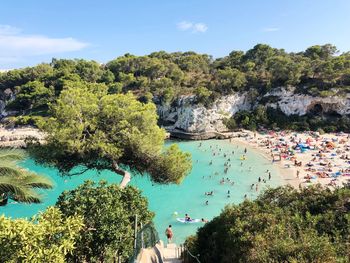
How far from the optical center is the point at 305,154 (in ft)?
124

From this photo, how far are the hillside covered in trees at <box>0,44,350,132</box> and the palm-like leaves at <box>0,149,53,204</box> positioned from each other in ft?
140

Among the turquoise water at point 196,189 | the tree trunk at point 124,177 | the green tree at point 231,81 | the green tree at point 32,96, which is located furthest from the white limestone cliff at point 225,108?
the tree trunk at point 124,177

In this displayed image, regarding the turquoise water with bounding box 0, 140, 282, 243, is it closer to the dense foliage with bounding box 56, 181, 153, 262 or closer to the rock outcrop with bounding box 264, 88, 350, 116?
the dense foliage with bounding box 56, 181, 153, 262

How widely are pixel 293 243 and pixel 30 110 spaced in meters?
62.3

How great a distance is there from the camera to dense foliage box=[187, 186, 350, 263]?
6280 mm

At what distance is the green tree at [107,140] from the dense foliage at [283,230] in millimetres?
3207

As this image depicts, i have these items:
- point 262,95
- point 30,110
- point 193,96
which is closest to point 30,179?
point 193,96

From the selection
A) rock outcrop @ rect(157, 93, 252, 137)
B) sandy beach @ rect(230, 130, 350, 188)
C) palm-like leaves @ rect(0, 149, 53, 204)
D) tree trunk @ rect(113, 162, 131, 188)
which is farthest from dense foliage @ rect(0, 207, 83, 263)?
rock outcrop @ rect(157, 93, 252, 137)

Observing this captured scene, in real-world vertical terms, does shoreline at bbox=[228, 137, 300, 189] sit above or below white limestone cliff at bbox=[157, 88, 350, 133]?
below

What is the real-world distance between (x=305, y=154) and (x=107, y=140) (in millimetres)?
31689

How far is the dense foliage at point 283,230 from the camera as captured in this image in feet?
20.6

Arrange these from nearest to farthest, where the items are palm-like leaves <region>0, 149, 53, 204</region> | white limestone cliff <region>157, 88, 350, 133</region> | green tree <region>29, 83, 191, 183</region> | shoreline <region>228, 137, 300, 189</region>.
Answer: palm-like leaves <region>0, 149, 53, 204</region>
green tree <region>29, 83, 191, 183</region>
shoreline <region>228, 137, 300, 189</region>
white limestone cliff <region>157, 88, 350, 133</region>

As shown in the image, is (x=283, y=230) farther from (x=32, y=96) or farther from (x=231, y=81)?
(x=32, y=96)

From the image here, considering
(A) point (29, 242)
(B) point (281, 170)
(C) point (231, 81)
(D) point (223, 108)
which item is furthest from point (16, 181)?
(C) point (231, 81)
